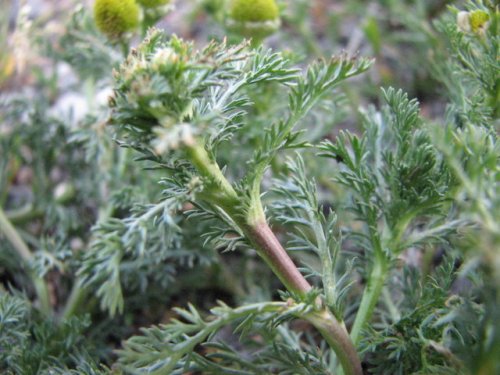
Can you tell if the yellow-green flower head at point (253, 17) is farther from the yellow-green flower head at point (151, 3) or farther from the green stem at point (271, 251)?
the green stem at point (271, 251)


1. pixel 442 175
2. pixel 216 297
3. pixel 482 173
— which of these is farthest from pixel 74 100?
pixel 482 173

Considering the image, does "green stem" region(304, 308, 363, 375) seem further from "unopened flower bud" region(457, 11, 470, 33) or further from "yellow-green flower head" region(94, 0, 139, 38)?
"yellow-green flower head" region(94, 0, 139, 38)

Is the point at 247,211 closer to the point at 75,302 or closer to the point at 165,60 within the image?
the point at 165,60

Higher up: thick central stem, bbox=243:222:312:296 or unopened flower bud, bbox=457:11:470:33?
unopened flower bud, bbox=457:11:470:33

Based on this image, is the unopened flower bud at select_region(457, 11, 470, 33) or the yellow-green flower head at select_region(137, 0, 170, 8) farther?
the yellow-green flower head at select_region(137, 0, 170, 8)

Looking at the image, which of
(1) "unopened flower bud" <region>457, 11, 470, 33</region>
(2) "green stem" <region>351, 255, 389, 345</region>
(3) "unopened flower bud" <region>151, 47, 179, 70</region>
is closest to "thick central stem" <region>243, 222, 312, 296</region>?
(2) "green stem" <region>351, 255, 389, 345</region>
